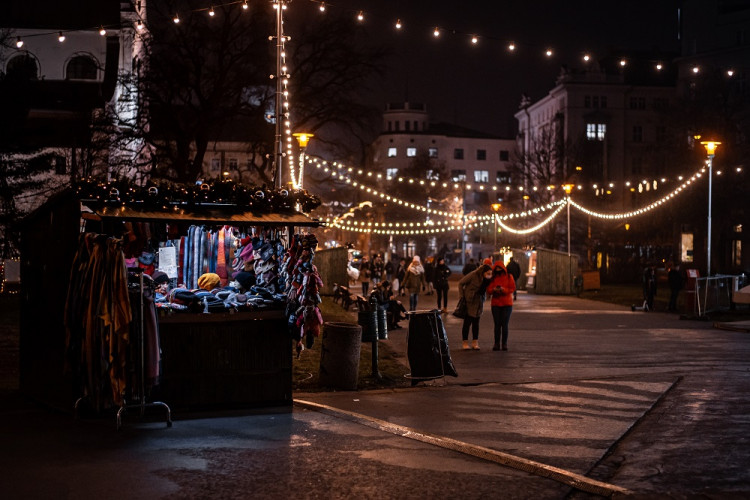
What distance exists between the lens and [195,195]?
432 inches

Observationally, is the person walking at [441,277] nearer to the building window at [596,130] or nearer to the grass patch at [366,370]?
the grass patch at [366,370]

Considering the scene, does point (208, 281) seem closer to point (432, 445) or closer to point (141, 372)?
point (141, 372)

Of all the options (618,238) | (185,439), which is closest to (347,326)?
(185,439)

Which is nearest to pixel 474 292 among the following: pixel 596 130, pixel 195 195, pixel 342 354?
pixel 342 354

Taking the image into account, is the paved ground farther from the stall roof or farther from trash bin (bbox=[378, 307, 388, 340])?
trash bin (bbox=[378, 307, 388, 340])

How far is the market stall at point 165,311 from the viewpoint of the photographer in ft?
32.6

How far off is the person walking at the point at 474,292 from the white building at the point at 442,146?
116 metres

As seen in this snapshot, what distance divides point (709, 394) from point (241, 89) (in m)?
31.0

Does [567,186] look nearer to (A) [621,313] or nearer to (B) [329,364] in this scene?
(A) [621,313]

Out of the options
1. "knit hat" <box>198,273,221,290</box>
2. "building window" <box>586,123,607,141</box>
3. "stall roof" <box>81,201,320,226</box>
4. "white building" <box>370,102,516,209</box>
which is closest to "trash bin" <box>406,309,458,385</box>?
"stall roof" <box>81,201,320,226</box>

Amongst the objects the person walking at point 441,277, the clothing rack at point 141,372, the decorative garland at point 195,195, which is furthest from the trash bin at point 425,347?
the person walking at point 441,277

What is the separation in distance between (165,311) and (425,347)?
160 inches

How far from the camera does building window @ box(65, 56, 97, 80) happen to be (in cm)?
5409

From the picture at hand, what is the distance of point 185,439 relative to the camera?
9.21m
